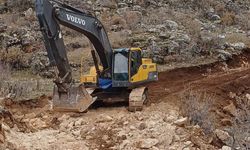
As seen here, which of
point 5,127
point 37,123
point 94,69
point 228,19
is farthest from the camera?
point 228,19

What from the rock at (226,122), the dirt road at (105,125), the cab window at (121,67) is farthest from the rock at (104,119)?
the rock at (226,122)

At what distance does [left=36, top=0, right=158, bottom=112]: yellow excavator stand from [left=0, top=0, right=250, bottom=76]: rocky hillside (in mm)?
6327

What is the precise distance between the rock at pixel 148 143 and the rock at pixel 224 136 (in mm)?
1412

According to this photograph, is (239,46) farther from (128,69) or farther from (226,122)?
(226,122)

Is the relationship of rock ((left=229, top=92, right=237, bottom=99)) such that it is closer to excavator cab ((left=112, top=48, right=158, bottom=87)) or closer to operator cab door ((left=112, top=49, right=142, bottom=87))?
excavator cab ((left=112, top=48, right=158, bottom=87))

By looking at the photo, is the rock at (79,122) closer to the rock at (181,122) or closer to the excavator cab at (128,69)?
the excavator cab at (128,69)

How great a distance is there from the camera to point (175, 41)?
2120cm

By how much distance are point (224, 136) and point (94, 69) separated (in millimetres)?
4851

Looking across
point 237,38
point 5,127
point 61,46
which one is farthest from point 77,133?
point 237,38

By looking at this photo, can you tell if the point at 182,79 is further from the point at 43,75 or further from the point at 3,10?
the point at 3,10

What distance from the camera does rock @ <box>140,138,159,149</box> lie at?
394 inches

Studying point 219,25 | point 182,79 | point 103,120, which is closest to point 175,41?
point 182,79

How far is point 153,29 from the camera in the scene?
22609mm

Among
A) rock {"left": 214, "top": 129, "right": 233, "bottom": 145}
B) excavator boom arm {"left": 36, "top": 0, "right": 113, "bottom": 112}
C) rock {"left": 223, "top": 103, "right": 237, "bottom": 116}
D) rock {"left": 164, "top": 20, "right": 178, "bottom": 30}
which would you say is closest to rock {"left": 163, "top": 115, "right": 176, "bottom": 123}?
rock {"left": 214, "top": 129, "right": 233, "bottom": 145}
